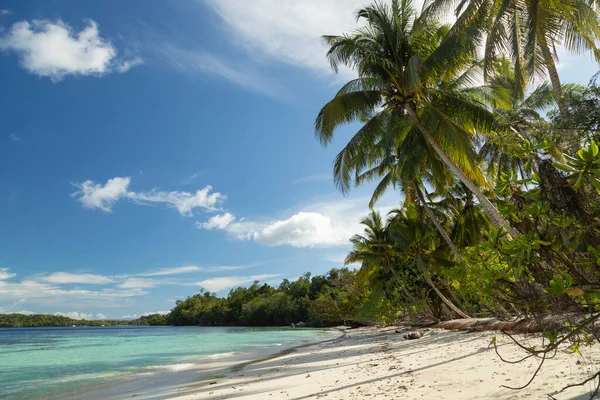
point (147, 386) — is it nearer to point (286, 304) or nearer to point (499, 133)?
point (499, 133)

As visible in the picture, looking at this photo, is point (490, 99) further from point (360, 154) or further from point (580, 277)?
point (580, 277)

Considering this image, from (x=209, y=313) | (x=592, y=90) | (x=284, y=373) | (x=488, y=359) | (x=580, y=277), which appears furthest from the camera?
(x=209, y=313)

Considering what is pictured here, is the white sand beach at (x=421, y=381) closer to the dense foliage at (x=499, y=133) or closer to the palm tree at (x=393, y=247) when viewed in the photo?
the dense foliage at (x=499, y=133)

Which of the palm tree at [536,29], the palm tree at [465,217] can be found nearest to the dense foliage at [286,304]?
the palm tree at [465,217]

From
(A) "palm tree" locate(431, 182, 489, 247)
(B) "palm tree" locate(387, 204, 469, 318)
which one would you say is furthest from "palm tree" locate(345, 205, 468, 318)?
(A) "palm tree" locate(431, 182, 489, 247)

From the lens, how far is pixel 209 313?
9206 cm

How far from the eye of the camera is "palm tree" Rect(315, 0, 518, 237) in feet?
33.6

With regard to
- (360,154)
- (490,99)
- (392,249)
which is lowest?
(392,249)

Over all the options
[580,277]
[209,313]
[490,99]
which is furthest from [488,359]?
[209,313]

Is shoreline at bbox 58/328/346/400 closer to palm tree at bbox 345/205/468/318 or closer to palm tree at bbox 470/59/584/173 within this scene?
palm tree at bbox 470/59/584/173

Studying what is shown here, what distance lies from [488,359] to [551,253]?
4.73 metres

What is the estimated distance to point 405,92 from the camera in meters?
10.9

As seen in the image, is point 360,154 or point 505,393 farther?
point 360,154

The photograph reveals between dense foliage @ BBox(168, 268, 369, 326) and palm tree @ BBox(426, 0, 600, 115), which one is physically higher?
palm tree @ BBox(426, 0, 600, 115)
